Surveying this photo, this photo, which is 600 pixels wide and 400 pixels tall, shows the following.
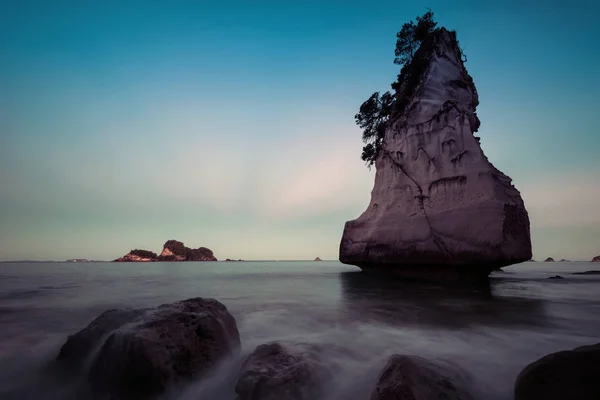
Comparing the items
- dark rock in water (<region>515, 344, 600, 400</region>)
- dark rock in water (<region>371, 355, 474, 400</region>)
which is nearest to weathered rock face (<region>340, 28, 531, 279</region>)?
dark rock in water (<region>515, 344, 600, 400</region>)

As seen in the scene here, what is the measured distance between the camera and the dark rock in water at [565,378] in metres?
1.85

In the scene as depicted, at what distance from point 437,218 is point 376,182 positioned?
4253 mm

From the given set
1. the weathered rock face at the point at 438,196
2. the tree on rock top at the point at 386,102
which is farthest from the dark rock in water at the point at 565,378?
the tree on rock top at the point at 386,102

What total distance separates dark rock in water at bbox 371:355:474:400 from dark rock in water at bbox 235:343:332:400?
1.95 feet

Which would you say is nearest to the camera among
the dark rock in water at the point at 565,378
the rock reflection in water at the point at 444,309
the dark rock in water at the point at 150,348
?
the dark rock in water at the point at 565,378

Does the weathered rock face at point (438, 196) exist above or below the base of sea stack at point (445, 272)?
above

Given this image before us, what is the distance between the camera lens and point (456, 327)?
4504mm

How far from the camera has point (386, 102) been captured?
53.3 ft

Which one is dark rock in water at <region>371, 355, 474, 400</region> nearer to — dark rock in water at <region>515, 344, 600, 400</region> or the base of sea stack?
dark rock in water at <region>515, 344, 600, 400</region>

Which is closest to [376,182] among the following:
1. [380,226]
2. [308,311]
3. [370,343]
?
[380,226]

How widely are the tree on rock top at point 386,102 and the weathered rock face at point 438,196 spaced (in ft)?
3.65

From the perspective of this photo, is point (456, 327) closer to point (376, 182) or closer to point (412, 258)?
point (412, 258)

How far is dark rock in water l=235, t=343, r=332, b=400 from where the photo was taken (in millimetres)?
2260

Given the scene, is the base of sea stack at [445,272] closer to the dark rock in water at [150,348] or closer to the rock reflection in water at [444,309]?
the rock reflection in water at [444,309]
